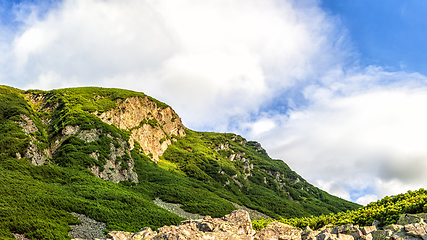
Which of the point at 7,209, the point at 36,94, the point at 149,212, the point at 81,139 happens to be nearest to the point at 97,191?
the point at 149,212

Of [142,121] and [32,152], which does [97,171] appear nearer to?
[32,152]

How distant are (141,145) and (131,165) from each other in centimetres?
4488

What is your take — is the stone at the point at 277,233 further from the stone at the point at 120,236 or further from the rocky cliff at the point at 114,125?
the rocky cliff at the point at 114,125

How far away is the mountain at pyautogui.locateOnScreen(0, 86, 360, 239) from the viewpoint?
34094mm

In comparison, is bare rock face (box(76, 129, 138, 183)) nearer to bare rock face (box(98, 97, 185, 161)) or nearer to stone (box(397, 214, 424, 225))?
bare rock face (box(98, 97, 185, 161))

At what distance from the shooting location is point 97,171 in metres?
71.8

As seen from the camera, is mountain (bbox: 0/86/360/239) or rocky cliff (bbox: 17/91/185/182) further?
rocky cliff (bbox: 17/91/185/182)

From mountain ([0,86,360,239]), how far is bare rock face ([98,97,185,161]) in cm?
69

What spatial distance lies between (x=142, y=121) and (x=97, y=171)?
245 ft

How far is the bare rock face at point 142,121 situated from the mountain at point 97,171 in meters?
0.69

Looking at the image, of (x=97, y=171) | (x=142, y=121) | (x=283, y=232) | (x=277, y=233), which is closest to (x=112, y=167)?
(x=97, y=171)

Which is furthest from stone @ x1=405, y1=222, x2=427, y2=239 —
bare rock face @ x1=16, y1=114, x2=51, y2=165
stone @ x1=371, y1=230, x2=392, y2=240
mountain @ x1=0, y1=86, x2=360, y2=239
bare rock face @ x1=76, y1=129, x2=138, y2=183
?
bare rock face @ x1=76, y1=129, x2=138, y2=183

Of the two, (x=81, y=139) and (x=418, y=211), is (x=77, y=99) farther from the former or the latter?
(x=418, y=211)

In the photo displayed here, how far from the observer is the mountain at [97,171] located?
34.1 metres
